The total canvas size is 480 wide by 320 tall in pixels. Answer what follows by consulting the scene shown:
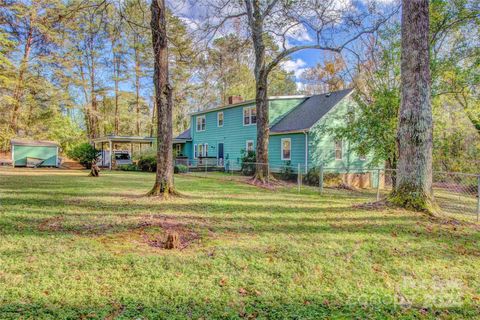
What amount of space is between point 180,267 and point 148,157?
1774cm

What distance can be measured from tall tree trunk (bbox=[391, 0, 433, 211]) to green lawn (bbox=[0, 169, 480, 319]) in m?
0.63

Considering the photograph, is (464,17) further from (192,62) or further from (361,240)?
(361,240)

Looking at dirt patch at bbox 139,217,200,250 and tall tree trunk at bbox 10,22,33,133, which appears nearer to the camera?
dirt patch at bbox 139,217,200,250

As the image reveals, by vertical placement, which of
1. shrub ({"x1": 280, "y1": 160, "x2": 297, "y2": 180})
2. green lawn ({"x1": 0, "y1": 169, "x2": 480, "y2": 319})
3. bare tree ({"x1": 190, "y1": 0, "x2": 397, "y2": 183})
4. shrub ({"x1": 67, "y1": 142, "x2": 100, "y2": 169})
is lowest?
green lawn ({"x1": 0, "y1": 169, "x2": 480, "y2": 319})

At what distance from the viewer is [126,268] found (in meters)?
3.68

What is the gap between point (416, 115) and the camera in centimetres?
624

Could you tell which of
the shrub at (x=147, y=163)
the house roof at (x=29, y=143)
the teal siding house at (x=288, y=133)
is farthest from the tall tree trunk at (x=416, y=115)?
the house roof at (x=29, y=143)

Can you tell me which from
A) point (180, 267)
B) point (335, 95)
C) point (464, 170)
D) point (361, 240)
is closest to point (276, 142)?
point (335, 95)

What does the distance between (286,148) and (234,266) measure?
15.1 meters

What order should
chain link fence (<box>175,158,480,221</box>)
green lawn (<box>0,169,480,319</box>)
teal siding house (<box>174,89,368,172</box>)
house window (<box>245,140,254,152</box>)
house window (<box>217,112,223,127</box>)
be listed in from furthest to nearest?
house window (<box>217,112,223,127</box>)
house window (<box>245,140,254,152</box>)
teal siding house (<box>174,89,368,172</box>)
chain link fence (<box>175,158,480,221</box>)
green lawn (<box>0,169,480,319</box>)

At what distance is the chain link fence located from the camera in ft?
34.5

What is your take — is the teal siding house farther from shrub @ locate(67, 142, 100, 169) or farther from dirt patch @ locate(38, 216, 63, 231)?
dirt patch @ locate(38, 216, 63, 231)

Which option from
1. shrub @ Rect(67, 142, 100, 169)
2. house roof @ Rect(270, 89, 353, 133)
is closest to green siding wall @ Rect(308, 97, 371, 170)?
house roof @ Rect(270, 89, 353, 133)

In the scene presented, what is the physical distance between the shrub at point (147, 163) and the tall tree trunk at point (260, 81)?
893cm
